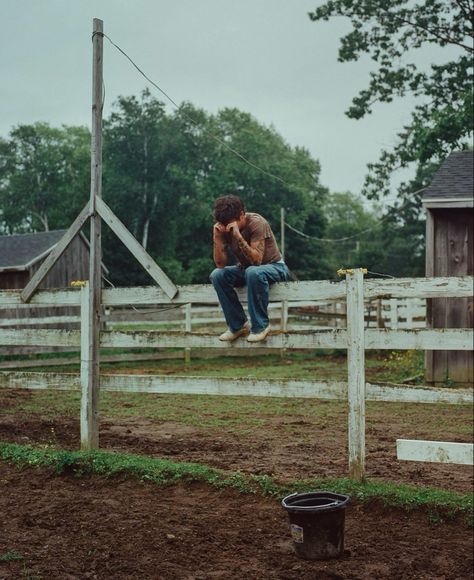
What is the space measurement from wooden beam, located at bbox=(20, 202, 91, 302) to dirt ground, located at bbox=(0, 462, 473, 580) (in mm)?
2189

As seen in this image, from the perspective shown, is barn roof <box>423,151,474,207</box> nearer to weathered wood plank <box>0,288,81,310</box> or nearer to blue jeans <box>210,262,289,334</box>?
blue jeans <box>210,262,289,334</box>

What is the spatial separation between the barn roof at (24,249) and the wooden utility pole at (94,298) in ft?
44.2

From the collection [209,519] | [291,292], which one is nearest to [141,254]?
[291,292]

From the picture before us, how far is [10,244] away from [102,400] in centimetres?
1269

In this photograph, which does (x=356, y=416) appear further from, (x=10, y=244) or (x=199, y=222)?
(x=199, y=222)

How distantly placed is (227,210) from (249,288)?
0.66 meters

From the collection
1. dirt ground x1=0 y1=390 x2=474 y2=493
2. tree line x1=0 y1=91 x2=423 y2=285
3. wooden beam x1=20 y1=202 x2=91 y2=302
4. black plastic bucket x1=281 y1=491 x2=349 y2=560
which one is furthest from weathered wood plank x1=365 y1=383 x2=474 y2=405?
tree line x1=0 y1=91 x2=423 y2=285

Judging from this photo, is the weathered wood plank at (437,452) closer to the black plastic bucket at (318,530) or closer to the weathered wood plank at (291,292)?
the black plastic bucket at (318,530)

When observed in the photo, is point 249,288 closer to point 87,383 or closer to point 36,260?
point 87,383

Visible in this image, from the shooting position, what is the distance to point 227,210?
595 cm

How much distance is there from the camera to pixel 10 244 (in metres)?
22.9

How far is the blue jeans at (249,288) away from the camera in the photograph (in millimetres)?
6145

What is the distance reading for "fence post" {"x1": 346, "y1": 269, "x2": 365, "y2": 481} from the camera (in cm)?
602

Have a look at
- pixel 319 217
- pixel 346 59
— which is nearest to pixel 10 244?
pixel 346 59
